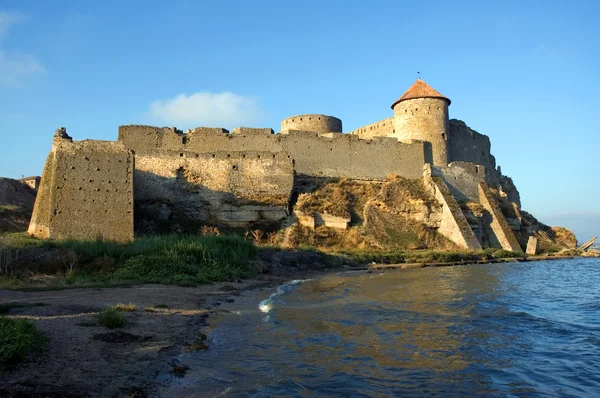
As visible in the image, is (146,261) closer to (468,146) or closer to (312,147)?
(312,147)

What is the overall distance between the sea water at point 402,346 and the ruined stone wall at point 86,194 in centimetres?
835

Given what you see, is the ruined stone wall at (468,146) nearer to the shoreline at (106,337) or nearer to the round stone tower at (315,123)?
the round stone tower at (315,123)

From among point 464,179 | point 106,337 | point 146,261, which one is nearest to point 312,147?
point 464,179

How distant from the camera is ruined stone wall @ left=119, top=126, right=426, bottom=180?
2447 centimetres

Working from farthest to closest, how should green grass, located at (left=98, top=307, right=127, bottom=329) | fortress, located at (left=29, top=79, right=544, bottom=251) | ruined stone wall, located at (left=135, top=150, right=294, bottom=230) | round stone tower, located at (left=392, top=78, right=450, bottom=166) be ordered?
round stone tower, located at (left=392, top=78, right=450, bottom=166)
ruined stone wall, located at (left=135, top=150, right=294, bottom=230)
fortress, located at (left=29, top=79, right=544, bottom=251)
green grass, located at (left=98, top=307, right=127, bottom=329)

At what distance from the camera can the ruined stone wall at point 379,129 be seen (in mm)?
32062

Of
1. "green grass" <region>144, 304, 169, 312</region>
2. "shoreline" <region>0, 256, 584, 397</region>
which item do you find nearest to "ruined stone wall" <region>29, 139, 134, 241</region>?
"shoreline" <region>0, 256, 584, 397</region>

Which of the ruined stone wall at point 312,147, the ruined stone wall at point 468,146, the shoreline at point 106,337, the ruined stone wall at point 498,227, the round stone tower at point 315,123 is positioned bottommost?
the shoreline at point 106,337

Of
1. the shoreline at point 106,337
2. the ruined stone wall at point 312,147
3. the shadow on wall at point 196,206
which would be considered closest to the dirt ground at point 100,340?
the shoreline at point 106,337

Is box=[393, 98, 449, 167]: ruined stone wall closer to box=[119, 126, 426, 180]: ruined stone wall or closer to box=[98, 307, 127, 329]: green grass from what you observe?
box=[119, 126, 426, 180]: ruined stone wall

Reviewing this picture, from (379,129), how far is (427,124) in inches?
133

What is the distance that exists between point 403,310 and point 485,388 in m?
4.82

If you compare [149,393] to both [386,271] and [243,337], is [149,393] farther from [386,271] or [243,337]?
[386,271]

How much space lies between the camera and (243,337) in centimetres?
749
